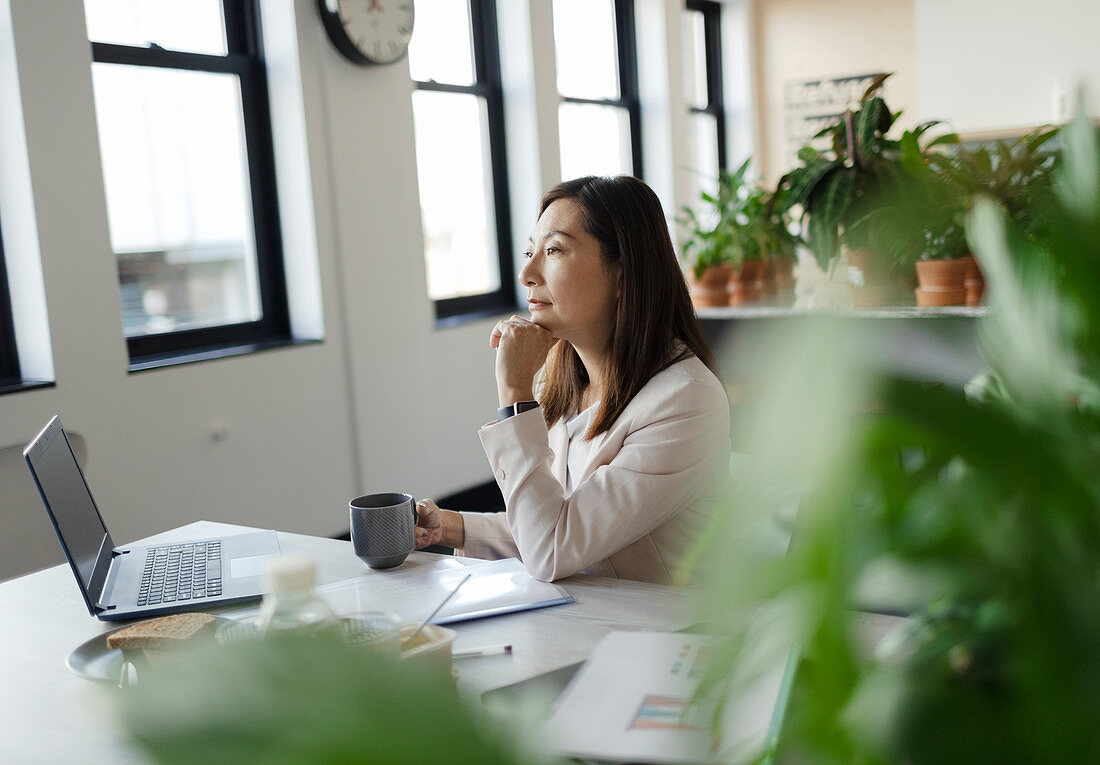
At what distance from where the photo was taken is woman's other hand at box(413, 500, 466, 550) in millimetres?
1570

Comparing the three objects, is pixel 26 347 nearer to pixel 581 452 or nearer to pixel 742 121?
pixel 581 452

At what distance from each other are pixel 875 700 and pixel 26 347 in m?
3.17

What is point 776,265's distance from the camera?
12.9ft

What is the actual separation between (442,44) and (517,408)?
336 cm

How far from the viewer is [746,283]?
3.85 metres

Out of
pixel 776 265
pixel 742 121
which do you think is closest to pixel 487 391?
pixel 776 265

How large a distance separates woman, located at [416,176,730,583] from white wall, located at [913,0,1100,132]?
183 inches

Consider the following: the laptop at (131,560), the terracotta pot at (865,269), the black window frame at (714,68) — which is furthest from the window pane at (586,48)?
the laptop at (131,560)

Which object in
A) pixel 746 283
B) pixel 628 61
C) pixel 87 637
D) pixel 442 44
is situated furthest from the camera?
pixel 628 61

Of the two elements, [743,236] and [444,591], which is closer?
[444,591]

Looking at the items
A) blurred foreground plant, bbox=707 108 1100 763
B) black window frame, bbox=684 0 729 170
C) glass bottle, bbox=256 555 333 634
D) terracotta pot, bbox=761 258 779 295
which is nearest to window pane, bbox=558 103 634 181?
black window frame, bbox=684 0 729 170

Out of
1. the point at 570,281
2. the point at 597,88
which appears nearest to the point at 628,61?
the point at 597,88

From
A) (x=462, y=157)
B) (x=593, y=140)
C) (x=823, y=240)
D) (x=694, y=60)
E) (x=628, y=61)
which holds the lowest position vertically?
(x=823, y=240)

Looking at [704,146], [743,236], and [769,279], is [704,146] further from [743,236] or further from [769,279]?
[743,236]
